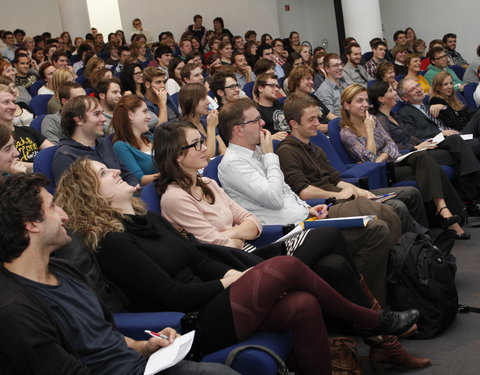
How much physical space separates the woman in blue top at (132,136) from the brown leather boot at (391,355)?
1.91 meters

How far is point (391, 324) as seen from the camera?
9.14 feet

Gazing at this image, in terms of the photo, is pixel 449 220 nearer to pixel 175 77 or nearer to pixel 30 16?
pixel 175 77

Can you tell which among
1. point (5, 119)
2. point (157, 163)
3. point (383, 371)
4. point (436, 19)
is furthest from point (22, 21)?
point (383, 371)

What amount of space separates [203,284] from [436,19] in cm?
1207

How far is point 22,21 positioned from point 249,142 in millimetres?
12510

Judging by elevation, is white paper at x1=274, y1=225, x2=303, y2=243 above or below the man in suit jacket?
below

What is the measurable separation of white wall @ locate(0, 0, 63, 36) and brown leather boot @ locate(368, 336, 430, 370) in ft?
44.5

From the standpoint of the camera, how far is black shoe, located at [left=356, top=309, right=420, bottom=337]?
9.09ft

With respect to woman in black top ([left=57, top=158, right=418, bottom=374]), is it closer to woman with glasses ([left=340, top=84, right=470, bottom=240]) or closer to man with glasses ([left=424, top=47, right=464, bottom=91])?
woman with glasses ([left=340, top=84, right=470, bottom=240])

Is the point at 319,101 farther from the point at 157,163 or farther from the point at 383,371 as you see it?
the point at 383,371

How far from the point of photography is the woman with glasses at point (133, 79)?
6344mm

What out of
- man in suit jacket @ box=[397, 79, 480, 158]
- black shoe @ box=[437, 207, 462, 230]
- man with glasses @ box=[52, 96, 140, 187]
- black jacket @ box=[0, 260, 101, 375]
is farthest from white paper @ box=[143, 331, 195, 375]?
man in suit jacket @ box=[397, 79, 480, 158]

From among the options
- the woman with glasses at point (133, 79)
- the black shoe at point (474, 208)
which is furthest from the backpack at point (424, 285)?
the woman with glasses at point (133, 79)

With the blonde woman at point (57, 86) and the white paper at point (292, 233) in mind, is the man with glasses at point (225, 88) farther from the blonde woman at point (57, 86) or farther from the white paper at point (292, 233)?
the white paper at point (292, 233)
